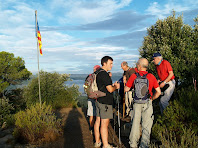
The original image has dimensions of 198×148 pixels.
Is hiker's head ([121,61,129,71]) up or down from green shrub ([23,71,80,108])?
up

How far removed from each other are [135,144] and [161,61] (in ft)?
7.97

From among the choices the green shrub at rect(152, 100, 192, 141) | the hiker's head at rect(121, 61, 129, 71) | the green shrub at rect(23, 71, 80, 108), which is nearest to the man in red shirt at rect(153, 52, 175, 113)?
the green shrub at rect(152, 100, 192, 141)

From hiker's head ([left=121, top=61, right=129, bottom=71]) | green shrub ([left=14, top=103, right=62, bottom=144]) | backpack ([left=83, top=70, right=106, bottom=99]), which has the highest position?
hiker's head ([left=121, top=61, right=129, bottom=71])

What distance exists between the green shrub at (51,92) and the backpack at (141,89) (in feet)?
24.1

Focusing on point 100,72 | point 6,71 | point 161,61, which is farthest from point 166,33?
point 6,71

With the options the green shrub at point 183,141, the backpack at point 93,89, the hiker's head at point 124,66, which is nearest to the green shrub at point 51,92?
the hiker's head at point 124,66

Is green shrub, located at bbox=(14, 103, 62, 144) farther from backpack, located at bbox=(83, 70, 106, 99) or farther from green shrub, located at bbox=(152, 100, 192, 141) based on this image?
green shrub, located at bbox=(152, 100, 192, 141)

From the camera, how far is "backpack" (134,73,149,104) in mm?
4078

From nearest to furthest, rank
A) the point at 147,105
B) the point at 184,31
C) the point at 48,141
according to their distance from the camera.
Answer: the point at 147,105
the point at 48,141
the point at 184,31

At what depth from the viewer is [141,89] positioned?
13.4ft

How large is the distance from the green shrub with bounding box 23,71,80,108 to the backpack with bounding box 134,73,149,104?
7.34 m

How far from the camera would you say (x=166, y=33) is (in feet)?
40.3

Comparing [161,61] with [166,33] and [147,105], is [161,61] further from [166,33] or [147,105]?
[166,33]

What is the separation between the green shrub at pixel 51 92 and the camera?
36.6ft
